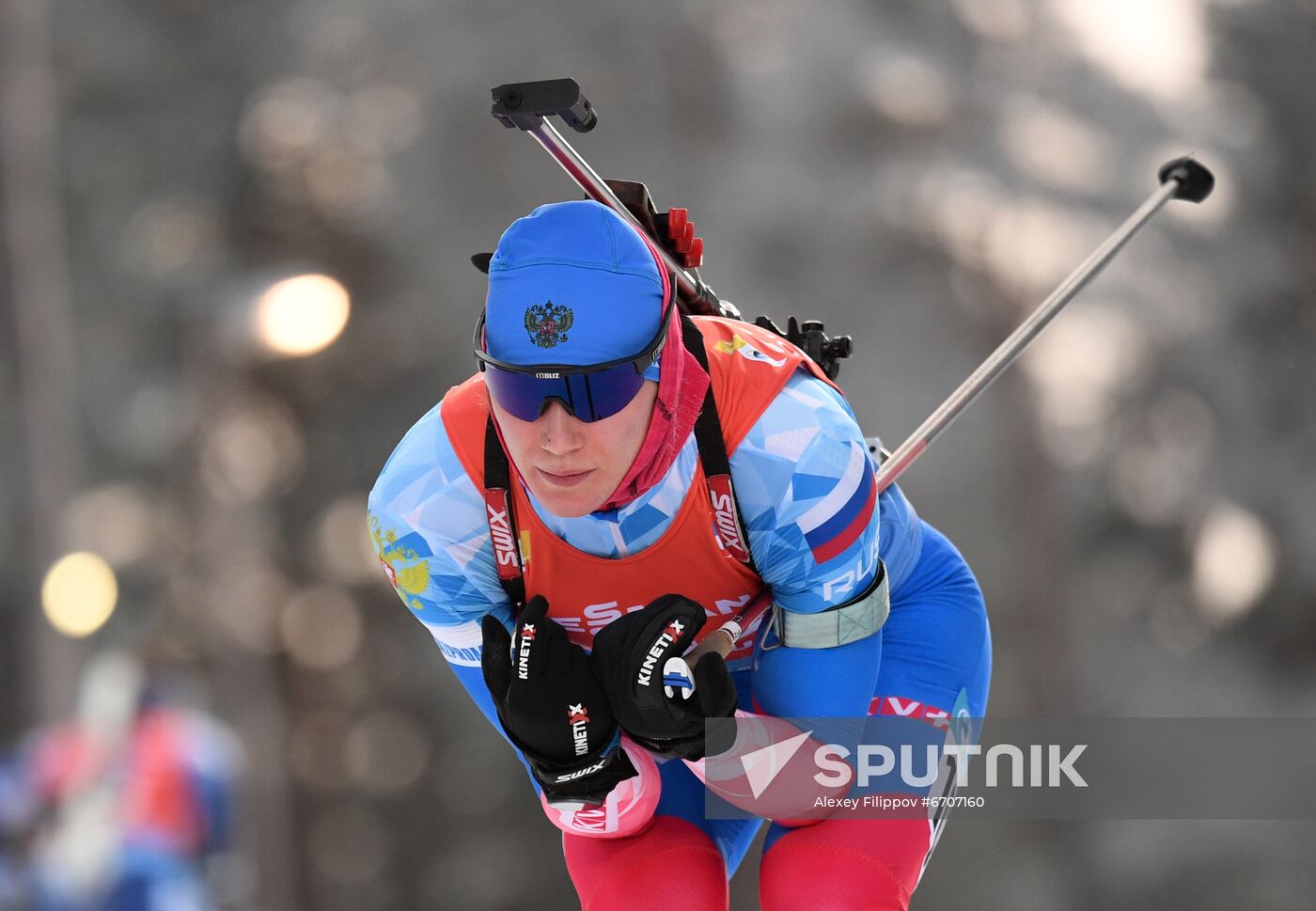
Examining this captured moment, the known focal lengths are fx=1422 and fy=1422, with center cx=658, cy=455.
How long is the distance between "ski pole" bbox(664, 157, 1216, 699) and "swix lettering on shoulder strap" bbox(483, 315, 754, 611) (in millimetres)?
139

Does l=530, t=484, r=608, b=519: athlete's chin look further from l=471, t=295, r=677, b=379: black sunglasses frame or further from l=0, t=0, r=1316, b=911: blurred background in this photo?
l=0, t=0, r=1316, b=911: blurred background

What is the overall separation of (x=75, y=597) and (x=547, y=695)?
702 cm

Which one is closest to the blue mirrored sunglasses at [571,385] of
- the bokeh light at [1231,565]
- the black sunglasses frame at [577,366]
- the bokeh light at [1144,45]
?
the black sunglasses frame at [577,366]

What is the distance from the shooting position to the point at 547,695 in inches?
69.6

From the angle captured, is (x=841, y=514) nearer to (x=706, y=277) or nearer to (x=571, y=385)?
(x=571, y=385)

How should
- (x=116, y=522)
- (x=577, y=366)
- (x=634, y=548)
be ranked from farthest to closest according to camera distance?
(x=116, y=522)
(x=634, y=548)
(x=577, y=366)

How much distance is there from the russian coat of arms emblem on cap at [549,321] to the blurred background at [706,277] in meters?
6.90

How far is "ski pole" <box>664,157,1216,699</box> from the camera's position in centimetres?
185

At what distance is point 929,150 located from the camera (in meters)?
9.41

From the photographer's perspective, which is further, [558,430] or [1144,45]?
Result: [1144,45]

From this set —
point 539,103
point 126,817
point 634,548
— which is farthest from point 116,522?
point 634,548

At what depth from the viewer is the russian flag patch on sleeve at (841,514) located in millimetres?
1823

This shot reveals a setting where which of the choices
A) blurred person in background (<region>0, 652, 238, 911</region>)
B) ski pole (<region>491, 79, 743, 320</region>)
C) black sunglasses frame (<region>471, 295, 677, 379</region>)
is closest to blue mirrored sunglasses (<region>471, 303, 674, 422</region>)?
black sunglasses frame (<region>471, 295, 677, 379</region>)

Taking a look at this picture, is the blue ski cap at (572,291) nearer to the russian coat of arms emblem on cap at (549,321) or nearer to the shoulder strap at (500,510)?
the russian coat of arms emblem on cap at (549,321)
